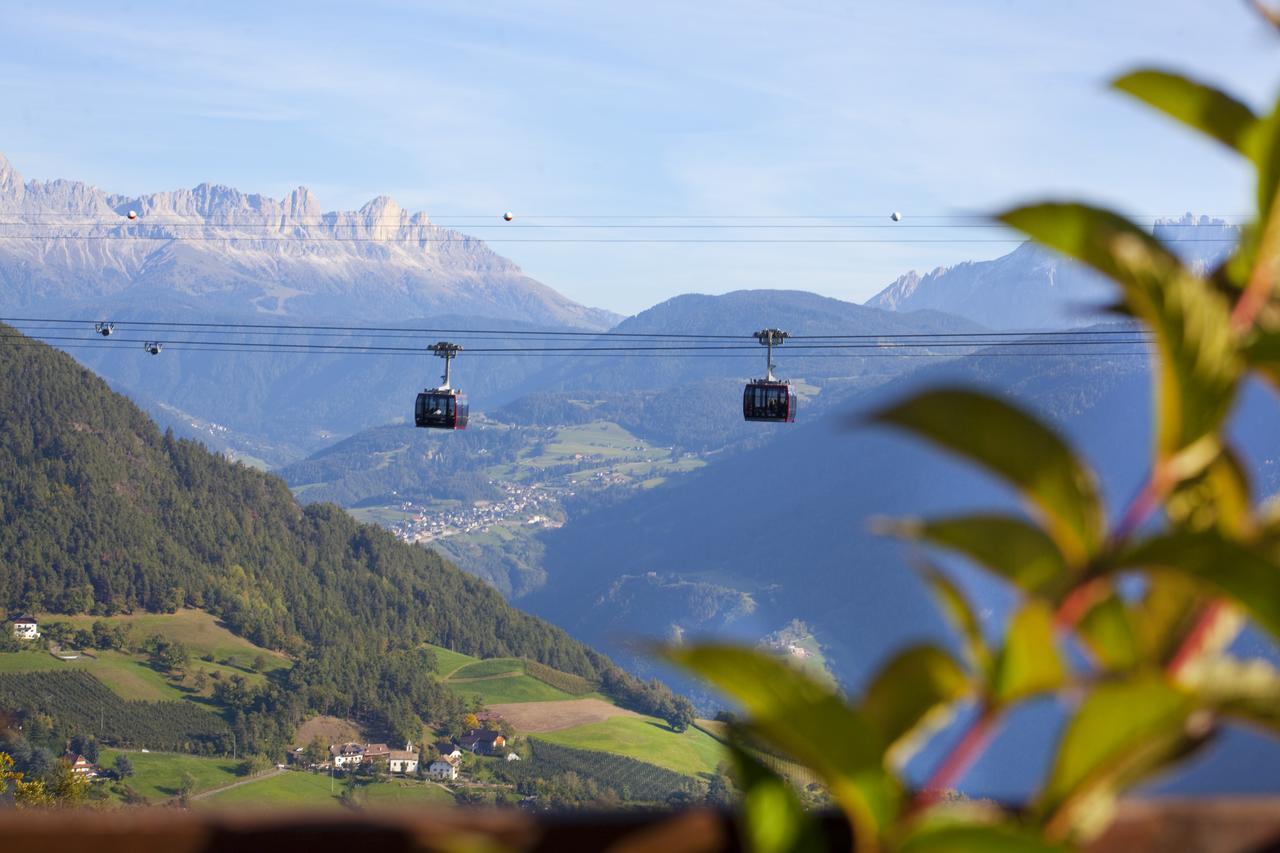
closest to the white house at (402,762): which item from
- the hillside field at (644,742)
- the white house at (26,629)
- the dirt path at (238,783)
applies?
the dirt path at (238,783)

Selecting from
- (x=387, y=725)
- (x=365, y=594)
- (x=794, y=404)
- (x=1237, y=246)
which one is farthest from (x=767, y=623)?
(x=1237, y=246)

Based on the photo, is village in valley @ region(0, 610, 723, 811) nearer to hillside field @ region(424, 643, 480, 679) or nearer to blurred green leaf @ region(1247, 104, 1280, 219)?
hillside field @ region(424, 643, 480, 679)

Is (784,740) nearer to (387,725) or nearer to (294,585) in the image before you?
(387,725)

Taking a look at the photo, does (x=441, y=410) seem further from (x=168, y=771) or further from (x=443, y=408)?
(x=168, y=771)

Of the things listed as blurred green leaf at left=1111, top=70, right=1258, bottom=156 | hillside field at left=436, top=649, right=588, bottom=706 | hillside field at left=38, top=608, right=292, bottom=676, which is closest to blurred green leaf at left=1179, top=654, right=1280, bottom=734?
blurred green leaf at left=1111, top=70, right=1258, bottom=156

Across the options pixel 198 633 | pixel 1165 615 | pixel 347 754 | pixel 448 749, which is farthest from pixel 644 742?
pixel 1165 615
